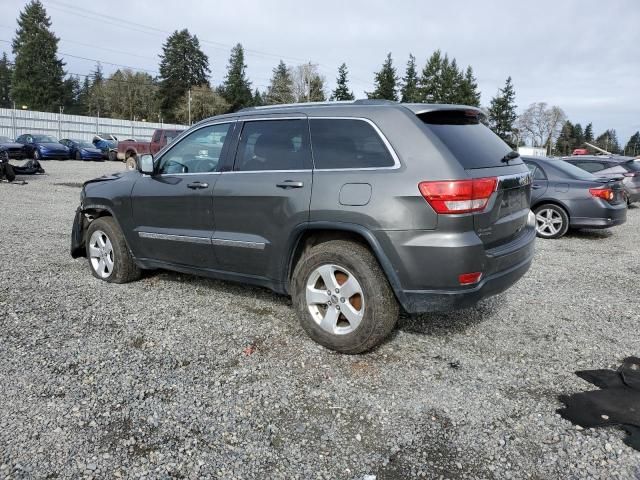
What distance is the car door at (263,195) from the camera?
378 cm

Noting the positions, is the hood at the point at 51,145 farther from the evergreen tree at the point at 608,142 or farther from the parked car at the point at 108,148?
the evergreen tree at the point at 608,142

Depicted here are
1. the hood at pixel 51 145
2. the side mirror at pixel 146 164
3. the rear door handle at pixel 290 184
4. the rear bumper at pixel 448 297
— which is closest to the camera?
the rear bumper at pixel 448 297

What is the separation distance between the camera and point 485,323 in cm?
438

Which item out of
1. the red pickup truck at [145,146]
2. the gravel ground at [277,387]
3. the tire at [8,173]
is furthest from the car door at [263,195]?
the red pickup truck at [145,146]

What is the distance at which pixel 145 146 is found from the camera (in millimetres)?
23656

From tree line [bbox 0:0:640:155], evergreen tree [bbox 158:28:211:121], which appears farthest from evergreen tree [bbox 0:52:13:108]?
evergreen tree [bbox 158:28:211:121]

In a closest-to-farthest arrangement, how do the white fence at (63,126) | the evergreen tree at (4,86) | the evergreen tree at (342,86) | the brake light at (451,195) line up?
the brake light at (451,195) < the white fence at (63,126) < the evergreen tree at (342,86) < the evergreen tree at (4,86)

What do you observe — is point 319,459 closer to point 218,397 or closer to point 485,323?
point 218,397

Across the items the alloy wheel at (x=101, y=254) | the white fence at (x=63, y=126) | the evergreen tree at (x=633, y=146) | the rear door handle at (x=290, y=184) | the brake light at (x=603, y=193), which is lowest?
the alloy wheel at (x=101, y=254)

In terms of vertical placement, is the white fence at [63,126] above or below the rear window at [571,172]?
above

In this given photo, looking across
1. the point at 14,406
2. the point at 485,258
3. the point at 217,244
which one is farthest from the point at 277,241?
the point at 14,406

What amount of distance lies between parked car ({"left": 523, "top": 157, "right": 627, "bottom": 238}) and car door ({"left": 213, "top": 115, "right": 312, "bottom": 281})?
19.3 feet

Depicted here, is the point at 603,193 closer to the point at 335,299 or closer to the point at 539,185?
the point at 539,185

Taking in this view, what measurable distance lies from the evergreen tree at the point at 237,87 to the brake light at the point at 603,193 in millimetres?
72067
